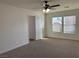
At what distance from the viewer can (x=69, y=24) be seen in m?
7.04

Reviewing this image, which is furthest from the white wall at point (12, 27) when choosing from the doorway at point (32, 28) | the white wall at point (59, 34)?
the white wall at point (59, 34)

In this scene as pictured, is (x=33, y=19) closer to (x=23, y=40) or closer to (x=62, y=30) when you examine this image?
(x=23, y=40)

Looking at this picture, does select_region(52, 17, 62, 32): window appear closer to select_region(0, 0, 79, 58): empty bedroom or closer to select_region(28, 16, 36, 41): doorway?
select_region(0, 0, 79, 58): empty bedroom

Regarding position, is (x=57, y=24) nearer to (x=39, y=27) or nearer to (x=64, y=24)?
(x=64, y=24)

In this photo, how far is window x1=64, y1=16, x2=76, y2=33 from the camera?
22.3ft

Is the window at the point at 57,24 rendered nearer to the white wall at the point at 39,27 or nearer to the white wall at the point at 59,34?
the white wall at the point at 59,34

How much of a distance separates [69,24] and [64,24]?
415 millimetres

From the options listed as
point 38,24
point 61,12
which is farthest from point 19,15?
point 61,12

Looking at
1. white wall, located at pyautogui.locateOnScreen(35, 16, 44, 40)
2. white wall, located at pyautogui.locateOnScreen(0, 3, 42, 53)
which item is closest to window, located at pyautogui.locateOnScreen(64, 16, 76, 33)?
white wall, located at pyautogui.locateOnScreen(35, 16, 44, 40)

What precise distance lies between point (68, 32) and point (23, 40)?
3.68 m

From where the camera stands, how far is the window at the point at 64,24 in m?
6.82

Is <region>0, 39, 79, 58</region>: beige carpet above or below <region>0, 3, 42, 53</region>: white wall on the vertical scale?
below

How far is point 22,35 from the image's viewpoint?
5527 millimetres

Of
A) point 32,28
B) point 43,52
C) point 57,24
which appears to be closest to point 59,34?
point 57,24
